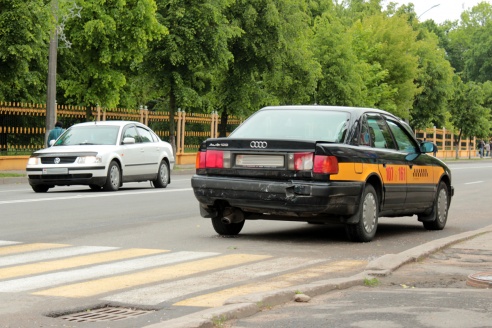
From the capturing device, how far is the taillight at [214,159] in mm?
12555

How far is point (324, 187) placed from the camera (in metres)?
11.9

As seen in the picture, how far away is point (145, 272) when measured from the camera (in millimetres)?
9492

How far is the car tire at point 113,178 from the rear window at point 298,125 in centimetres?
1012

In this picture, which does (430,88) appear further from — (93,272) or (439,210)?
(93,272)

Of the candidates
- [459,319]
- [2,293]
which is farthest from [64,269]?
[459,319]

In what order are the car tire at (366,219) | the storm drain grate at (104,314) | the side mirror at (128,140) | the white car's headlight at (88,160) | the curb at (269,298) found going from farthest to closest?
the side mirror at (128,140) < the white car's headlight at (88,160) < the car tire at (366,219) < the storm drain grate at (104,314) < the curb at (269,298)

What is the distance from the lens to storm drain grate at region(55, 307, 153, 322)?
23.5 ft

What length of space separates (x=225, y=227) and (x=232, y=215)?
343 mm

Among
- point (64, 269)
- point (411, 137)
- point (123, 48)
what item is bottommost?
point (64, 269)

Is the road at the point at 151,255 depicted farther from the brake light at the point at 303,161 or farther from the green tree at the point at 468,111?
the green tree at the point at 468,111

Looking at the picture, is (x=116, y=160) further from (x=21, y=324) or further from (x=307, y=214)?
(x=21, y=324)

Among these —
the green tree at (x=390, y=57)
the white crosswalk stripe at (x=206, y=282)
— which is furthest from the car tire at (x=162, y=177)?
the green tree at (x=390, y=57)

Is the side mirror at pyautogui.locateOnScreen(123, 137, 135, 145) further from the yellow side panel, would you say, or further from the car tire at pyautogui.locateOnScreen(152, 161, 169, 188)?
the yellow side panel

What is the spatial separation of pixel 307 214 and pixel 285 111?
5.57 ft
